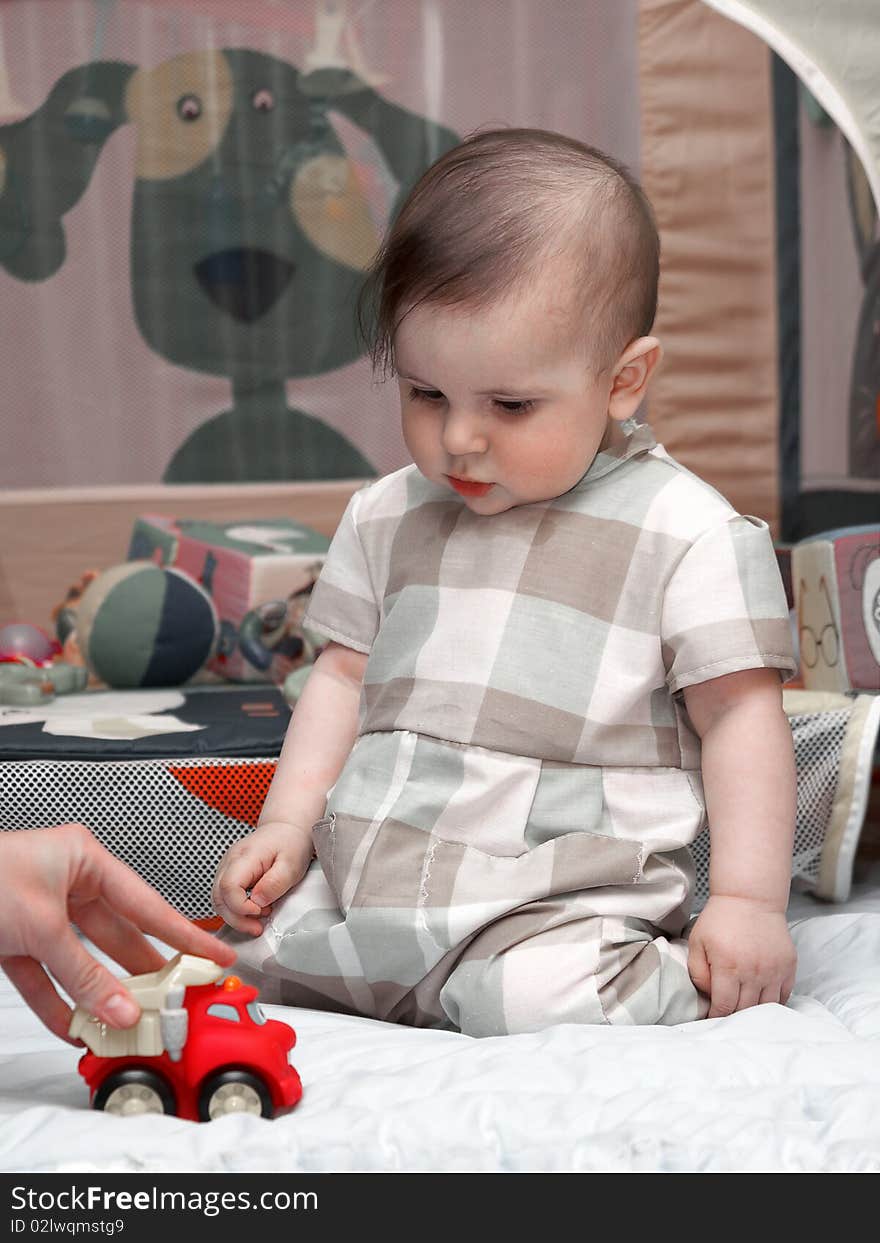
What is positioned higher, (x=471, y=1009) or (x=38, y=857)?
(x=38, y=857)

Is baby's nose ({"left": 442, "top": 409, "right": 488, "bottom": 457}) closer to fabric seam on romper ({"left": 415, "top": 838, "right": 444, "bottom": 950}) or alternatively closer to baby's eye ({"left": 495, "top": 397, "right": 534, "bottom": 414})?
baby's eye ({"left": 495, "top": 397, "right": 534, "bottom": 414})

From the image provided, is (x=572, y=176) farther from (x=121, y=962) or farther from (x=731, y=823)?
(x=121, y=962)

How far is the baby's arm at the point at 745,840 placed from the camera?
90cm

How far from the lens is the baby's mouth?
0.98 meters

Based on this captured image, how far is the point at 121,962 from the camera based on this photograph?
81 centimetres

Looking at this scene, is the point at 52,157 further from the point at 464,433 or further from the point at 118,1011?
the point at 118,1011

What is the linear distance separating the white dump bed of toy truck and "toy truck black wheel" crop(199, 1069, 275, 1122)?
0.03m

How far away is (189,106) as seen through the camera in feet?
7.37

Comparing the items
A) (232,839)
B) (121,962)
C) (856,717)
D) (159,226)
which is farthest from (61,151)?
(121,962)

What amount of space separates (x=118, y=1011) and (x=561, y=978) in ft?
0.95

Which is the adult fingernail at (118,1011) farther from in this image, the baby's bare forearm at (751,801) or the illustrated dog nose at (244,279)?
the illustrated dog nose at (244,279)

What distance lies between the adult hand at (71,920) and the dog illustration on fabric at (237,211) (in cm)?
158

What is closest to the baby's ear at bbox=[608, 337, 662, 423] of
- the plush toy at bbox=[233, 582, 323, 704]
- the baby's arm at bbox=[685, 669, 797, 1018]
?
the baby's arm at bbox=[685, 669, 797, 1018]

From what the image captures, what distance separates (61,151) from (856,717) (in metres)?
1.61
